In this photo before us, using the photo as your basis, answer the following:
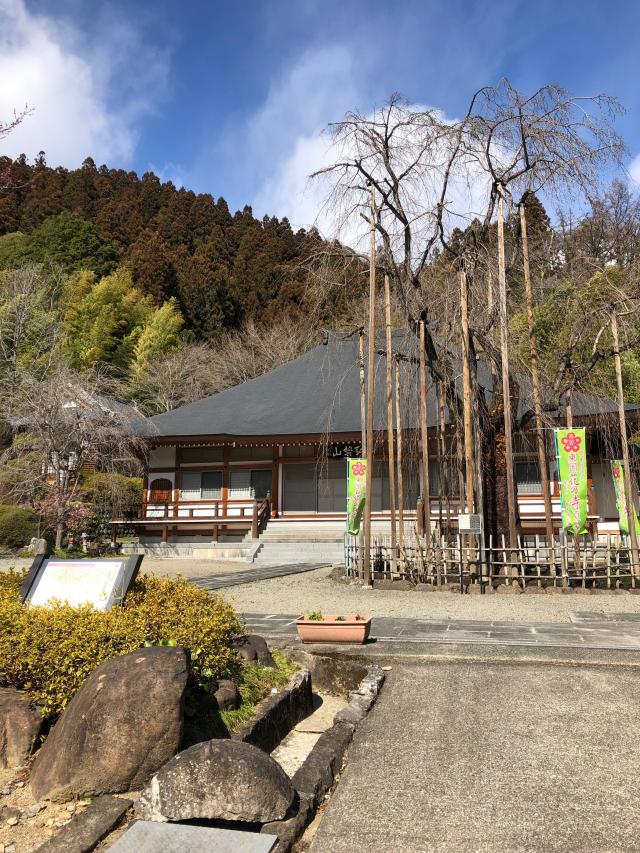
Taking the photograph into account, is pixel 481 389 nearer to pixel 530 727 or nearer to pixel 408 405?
pixel 408 405

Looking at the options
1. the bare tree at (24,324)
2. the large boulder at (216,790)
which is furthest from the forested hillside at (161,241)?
the large boulder at (216,790)

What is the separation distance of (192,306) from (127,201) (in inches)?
718

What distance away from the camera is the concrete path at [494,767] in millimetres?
3062

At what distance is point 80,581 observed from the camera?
17.0 feet

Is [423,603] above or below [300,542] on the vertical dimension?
below

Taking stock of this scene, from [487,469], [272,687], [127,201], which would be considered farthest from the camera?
[127,201]

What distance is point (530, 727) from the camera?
177 inches

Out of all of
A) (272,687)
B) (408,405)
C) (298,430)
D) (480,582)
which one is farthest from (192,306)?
(272,687)

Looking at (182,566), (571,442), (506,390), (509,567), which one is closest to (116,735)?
(509,567)

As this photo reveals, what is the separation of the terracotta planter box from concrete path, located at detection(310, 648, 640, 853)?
31.9 inches

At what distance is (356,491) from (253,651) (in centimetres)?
826

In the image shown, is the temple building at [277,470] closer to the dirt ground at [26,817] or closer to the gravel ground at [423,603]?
the gravel ground at [423,603]

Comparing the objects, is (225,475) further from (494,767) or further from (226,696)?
(494,767)

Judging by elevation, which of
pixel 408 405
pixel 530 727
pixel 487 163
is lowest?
pixel 530 727
